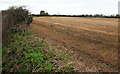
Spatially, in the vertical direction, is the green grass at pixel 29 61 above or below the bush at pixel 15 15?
below

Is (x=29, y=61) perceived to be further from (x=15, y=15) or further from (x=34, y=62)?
(x=15, y=15)

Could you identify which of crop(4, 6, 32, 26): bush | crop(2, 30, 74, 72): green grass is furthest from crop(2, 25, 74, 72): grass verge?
crop(4, 6, 32, 26): bush

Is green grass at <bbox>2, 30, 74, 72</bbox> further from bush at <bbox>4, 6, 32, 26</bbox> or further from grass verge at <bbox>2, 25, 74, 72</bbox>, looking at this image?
bush at <bbox>4, 6, 32, 26</bbox>

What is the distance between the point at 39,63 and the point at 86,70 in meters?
1.78

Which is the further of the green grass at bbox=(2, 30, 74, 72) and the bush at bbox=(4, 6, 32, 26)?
the bush at bbox=(4, 6, 32, 26)

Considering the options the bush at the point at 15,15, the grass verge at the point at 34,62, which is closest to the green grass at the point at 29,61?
the grass verge at the point at 34,62

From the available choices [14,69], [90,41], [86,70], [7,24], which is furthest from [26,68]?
[7,24]

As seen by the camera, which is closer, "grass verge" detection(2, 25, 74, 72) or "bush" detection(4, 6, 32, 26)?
"grass verge" detection(2, 25, 74, 72)

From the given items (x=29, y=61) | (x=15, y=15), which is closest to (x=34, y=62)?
(x=29, y=61)

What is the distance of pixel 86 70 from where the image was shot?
15.2 feet

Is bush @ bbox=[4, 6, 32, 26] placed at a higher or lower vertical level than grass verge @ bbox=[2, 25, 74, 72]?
higher

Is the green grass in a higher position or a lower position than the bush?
lower

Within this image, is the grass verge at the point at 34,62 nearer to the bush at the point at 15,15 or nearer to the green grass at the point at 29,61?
the green grass at the point at 29,61

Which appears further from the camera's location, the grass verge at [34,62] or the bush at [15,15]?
the bush at [15,15]
